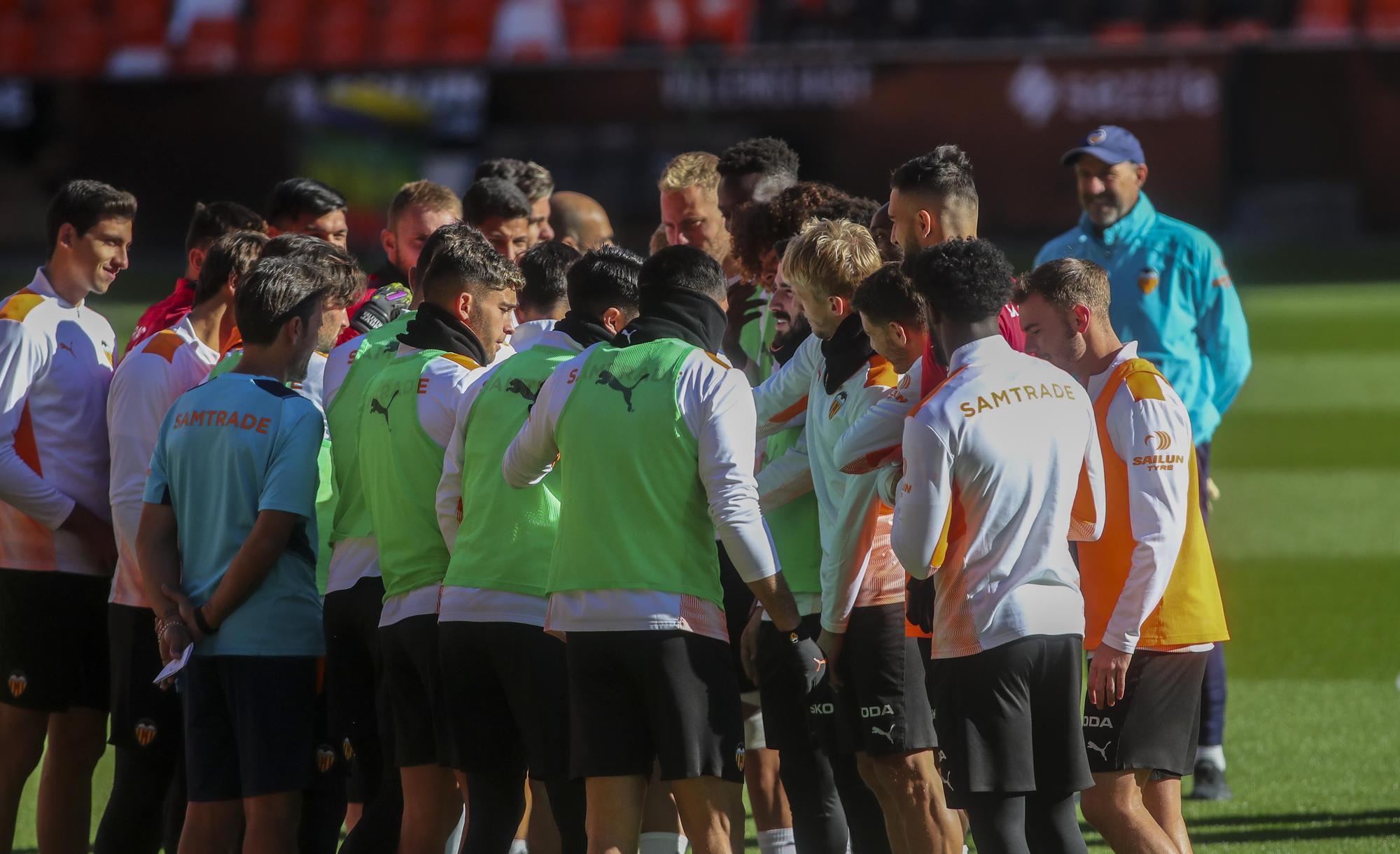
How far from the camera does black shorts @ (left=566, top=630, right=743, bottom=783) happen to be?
4.02 m

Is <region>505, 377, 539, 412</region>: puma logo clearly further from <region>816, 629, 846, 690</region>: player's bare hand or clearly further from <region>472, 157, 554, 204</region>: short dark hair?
<region>472, 157, 554, 204</region>: short dark hair

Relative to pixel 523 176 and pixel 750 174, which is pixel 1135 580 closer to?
pixel 750 174

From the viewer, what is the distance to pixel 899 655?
445 cm

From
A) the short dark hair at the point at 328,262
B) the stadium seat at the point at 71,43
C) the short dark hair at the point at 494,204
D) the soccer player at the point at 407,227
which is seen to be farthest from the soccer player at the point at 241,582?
the stadium seat at the point at 71,43

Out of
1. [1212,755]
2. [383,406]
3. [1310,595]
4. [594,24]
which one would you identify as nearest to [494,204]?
[383,406]

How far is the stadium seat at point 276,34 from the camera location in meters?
27.4

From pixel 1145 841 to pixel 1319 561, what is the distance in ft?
24.6

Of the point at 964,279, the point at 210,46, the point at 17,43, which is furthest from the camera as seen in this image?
the point at 17,43

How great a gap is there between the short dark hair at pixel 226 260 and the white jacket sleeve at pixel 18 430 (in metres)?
0.57

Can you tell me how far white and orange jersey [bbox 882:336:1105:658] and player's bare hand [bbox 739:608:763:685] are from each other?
28.4 inches

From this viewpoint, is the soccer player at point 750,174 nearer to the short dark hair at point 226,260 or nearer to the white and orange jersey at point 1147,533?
the short dark hair at point 226,260

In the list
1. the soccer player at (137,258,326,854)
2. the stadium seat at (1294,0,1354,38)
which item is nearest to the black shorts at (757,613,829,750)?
the soccer player at (137,258,326,854)

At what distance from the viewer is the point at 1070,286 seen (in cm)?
434

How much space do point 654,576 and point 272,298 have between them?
1.31m
